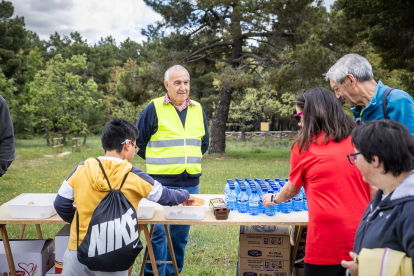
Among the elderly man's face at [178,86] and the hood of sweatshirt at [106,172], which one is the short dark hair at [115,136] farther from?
the elderly man's face at [178,86]

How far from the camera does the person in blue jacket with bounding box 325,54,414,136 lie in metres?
2.14

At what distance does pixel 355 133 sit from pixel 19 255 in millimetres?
3049

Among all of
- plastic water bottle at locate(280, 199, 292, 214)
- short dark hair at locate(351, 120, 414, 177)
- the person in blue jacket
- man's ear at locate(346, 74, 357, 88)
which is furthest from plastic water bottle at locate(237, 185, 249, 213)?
short dark hair at locate(351, 120, 414, 177)

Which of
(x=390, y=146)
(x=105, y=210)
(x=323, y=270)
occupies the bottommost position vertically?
(x=323, y=270)

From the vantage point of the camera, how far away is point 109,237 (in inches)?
79.7

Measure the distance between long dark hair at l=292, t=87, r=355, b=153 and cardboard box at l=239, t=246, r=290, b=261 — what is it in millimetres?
1129

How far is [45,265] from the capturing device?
3.00 metres

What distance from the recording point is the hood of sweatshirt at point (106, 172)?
2.03 meters

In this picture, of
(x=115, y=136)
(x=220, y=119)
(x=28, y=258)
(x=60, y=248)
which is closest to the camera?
(x=115, y=136)

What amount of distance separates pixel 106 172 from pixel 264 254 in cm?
157

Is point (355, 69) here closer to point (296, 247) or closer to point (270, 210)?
point (270, 210)

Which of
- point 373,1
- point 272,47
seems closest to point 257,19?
point 272,47

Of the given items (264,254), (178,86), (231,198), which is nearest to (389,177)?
(264,254)

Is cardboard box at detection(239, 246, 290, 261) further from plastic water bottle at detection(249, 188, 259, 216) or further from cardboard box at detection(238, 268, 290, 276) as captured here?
plastic water bottle at detection(249, 188, 259, 216)
